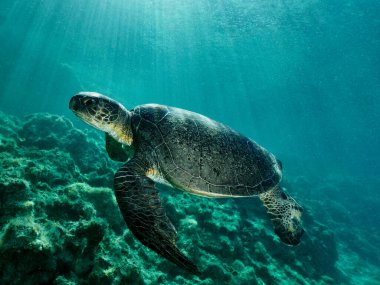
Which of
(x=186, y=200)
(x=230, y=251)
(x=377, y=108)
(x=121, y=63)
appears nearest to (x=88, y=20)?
(x=121, y=63)

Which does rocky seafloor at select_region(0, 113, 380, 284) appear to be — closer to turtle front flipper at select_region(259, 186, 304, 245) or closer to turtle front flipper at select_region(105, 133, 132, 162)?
turtle front flipper at select_region(105, 133, 132, 162)

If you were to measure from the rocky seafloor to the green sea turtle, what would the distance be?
0.98 metres

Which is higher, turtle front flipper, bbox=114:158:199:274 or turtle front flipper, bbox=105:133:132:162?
turtle front flipper, bbox=114:158:199:274

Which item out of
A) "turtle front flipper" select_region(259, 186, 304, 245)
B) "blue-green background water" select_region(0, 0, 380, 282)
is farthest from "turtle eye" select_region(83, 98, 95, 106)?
"blue-green background water" select_region(0, 0, 380, 282)

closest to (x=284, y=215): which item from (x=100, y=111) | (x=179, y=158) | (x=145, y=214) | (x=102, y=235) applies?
(x=179, y=158)

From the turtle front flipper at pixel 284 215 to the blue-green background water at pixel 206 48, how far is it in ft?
85.0

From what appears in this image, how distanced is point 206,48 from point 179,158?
38584mm

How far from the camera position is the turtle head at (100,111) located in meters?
3.35

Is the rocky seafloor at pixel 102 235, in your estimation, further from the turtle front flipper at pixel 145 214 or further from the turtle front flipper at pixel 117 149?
the turtle front flipper at pixel 117 149

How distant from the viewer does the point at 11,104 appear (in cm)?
2528

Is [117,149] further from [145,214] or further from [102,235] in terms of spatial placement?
[145,214]

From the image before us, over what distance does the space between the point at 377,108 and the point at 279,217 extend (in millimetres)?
69923

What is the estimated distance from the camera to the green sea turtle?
2.92 metres

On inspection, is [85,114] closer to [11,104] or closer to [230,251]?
[230,251]
